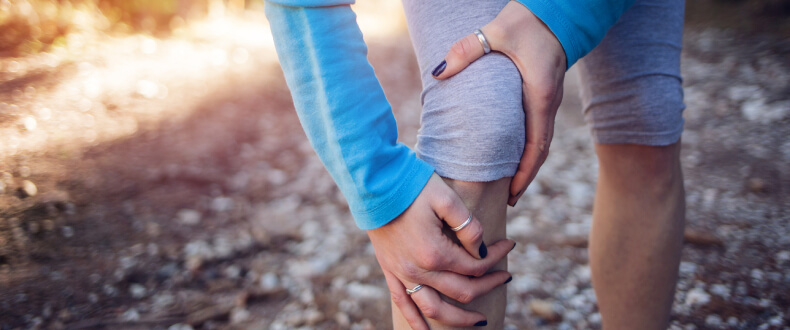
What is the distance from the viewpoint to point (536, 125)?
0.70 m

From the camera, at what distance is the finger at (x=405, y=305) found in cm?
73

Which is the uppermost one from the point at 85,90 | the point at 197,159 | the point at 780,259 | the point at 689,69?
the point at 85,90

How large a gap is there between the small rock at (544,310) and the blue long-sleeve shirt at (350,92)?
3.02ft

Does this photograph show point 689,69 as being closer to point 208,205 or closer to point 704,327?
point 704,327

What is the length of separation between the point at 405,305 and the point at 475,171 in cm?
24

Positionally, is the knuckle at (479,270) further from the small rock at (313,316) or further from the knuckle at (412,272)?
the small rock at (313,316)

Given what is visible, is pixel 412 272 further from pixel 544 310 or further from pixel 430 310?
pixel 544 310

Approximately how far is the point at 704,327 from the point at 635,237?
0.49 metres

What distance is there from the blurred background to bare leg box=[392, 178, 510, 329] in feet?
2.16

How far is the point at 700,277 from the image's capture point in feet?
4.81

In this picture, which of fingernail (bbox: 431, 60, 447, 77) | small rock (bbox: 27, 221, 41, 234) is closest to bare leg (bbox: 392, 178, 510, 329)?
fingernail (bbox: 431, 60, 447, 77)

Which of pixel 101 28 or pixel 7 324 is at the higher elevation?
pixel 101 28

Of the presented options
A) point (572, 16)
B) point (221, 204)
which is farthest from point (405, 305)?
point (221, 204)

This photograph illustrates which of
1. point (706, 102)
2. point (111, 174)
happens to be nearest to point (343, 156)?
point (111, 174)
